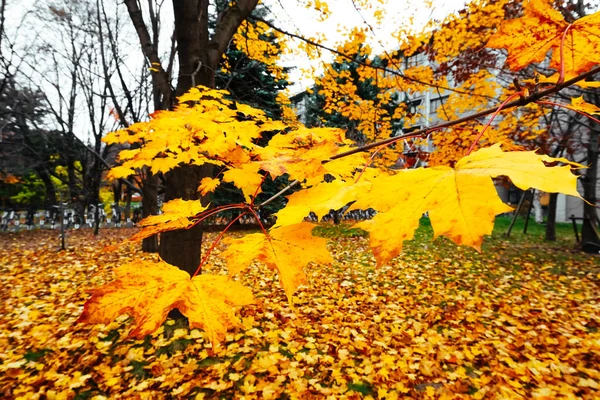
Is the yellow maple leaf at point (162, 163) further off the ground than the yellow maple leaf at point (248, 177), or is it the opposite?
the yellow maple leaf at point (162, 163)

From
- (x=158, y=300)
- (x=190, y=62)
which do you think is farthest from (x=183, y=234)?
(x=158, y=300)

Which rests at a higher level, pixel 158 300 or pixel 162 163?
pixel 162 163

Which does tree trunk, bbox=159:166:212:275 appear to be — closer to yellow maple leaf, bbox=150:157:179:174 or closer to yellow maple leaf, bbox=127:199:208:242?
yellow maple leaf, bbox=150:157:179:174

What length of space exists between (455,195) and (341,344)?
3399mm

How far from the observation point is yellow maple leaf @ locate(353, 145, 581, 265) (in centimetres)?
51

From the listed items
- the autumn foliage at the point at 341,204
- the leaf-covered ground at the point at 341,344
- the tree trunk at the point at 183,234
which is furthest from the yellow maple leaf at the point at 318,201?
the tree trunk at the point at 183,234

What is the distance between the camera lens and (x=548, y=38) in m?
0.88

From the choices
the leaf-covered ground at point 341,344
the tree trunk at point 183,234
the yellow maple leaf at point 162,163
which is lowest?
the leaf-covered ground at point 341,344

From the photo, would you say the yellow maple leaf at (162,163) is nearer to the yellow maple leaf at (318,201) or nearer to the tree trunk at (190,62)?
the tree trunk at (190,62)

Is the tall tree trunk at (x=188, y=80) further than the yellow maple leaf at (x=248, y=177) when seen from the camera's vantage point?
Yes

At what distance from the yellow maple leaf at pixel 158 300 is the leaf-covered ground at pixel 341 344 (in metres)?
0.80

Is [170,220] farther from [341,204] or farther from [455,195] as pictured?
[455,195]

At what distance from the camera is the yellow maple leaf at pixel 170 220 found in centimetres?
90

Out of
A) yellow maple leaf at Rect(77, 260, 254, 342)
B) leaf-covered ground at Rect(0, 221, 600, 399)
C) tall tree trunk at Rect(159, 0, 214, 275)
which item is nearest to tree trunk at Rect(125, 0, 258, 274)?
tall tree trunk at Rect(159, 0, 214, 275)
